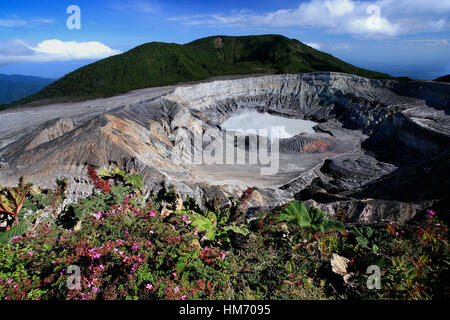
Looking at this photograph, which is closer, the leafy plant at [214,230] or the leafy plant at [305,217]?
the leafy plant at [305,217]

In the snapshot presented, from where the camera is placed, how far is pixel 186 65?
9338 centimetres

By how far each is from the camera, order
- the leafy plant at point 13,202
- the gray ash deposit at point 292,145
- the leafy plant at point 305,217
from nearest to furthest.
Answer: the leafy plant at point 305,217 → the leafy plant at point 13,202 → the gray ash deposit at point 292,145

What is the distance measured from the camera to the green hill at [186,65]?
78125 millimetres

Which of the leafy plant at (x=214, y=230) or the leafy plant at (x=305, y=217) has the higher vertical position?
the leafy plant at (x=305, y=217)

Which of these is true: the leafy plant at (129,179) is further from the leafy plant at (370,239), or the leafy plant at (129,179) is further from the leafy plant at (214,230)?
the leafy plant at (370,239)

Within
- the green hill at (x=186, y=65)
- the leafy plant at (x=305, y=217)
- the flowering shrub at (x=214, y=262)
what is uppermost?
the green hill at (x=186, y=65)

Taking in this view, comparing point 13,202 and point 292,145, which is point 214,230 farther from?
point 292,145

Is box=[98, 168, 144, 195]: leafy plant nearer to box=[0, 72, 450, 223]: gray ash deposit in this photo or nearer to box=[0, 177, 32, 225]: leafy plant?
box=[0, 72, 450, 223]: gray ash deposit

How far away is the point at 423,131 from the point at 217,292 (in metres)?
35.9

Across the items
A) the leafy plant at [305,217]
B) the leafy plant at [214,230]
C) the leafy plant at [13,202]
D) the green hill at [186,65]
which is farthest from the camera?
the green hill at [186,65]

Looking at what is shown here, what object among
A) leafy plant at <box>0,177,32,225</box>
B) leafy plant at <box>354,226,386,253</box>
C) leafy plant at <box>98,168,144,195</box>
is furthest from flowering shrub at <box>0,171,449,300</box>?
leafy plant at <box>98,168,144,195</box>

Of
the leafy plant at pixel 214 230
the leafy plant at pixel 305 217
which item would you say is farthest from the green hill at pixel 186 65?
the leafy plant at pixel 305 217

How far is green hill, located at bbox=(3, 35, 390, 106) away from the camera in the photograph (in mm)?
78125

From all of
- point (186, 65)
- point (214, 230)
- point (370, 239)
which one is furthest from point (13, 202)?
point (186, 65)
